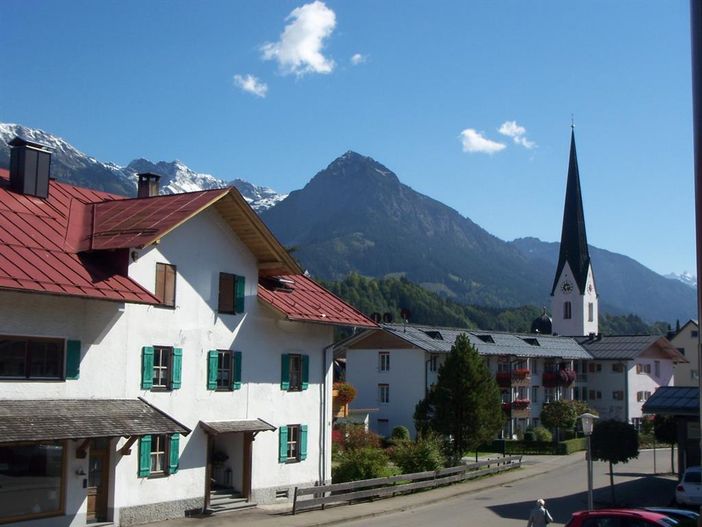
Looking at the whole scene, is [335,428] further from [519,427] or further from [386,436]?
[519,427]

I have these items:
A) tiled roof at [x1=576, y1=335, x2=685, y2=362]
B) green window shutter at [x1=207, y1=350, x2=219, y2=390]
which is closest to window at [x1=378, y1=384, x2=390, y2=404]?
tiled roof at [x1=576, y1=335, x2=685, y2=362]

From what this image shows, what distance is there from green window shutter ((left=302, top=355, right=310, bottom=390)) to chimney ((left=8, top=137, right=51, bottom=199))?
11205 millimetres

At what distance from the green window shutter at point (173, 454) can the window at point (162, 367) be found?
1.54 meters

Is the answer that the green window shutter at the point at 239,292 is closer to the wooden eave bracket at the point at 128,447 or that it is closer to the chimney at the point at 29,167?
the wooden eave bracket at the point at 128,447

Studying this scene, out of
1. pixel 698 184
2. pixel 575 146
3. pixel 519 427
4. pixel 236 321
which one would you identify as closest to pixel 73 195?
pixel 236 321

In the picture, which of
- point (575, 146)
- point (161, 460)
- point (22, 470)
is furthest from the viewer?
point (575, 146)

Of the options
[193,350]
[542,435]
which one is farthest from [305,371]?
[542,435]

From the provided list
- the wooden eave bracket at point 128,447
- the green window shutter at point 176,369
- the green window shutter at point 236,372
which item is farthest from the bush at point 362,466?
the wooden eave bracket at point 128,447

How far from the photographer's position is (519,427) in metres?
70.0

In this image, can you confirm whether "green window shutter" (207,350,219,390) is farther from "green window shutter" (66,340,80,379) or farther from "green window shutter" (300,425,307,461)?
"green window shutter" (66,340,80,379)

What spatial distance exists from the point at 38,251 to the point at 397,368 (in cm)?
4203

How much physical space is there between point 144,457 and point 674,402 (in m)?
21.1

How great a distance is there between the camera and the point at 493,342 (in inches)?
2761

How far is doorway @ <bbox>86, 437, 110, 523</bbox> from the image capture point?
23359 millimetres
